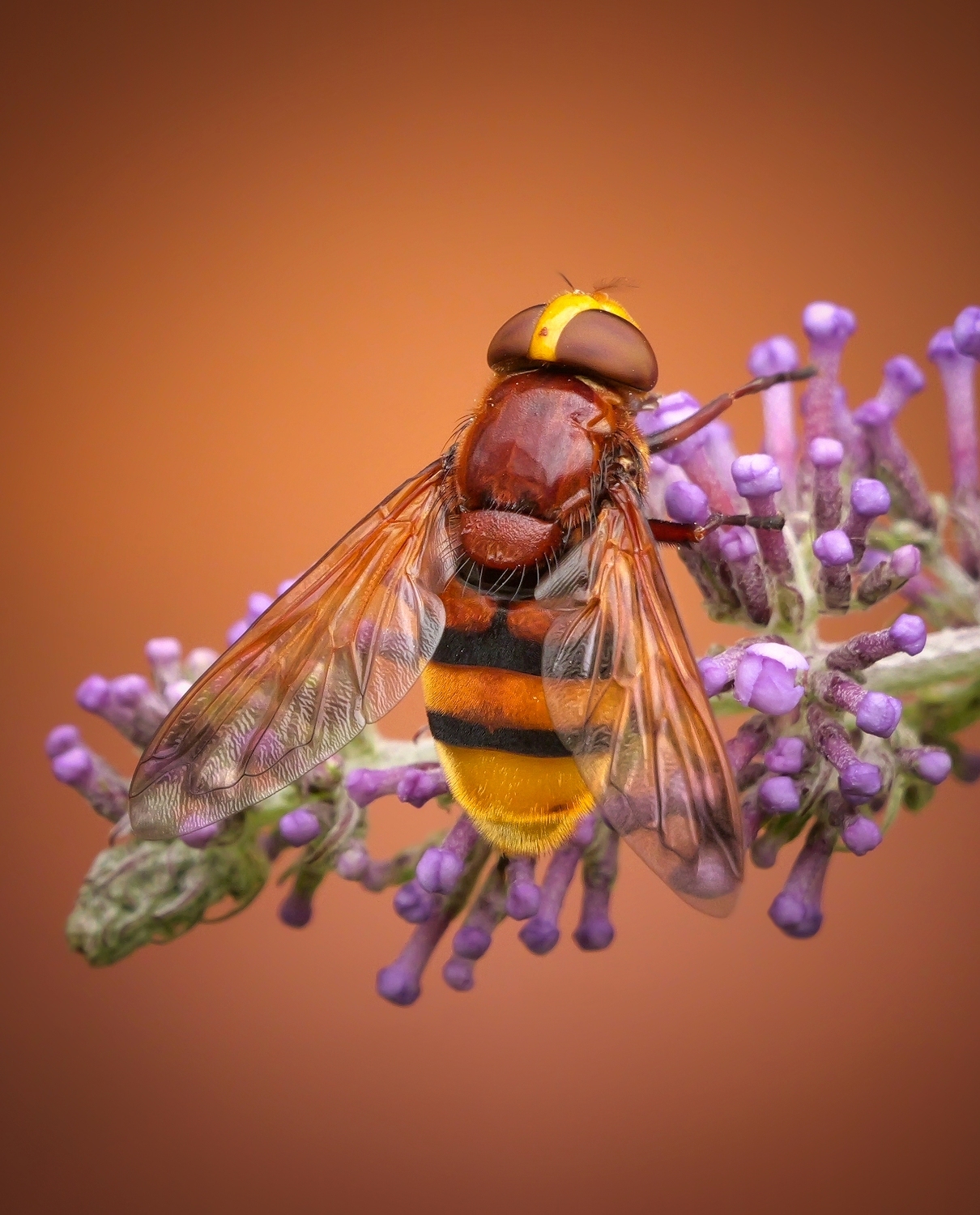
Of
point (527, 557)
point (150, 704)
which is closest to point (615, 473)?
point (527, 557)

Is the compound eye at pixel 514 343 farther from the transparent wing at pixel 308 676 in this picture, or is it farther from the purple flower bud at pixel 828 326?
the purple flower bud at pixel 828 326

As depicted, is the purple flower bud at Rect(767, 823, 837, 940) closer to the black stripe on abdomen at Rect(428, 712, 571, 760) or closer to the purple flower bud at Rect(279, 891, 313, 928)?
the black stripe on abdomen at Rect(428, 712, 571, 760)

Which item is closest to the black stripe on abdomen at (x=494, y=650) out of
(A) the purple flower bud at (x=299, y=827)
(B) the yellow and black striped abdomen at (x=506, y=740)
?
(B) the yellow and black striped abdomen at (x=506, y=740)

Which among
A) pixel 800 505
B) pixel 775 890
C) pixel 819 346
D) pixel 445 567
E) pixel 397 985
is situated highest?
pixel 445 567

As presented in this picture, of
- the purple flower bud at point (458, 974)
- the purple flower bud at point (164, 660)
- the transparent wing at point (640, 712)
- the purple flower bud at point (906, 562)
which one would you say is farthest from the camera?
the purple flower bud at point (164, 660)

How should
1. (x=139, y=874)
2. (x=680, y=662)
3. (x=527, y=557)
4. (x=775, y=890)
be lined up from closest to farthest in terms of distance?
(x=680, y=662), (x=527, y=557), (x=139, y=874), (x=775, y=890)

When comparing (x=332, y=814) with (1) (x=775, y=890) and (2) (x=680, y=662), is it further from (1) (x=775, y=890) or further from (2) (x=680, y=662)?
(1) (x=775, y=890)
